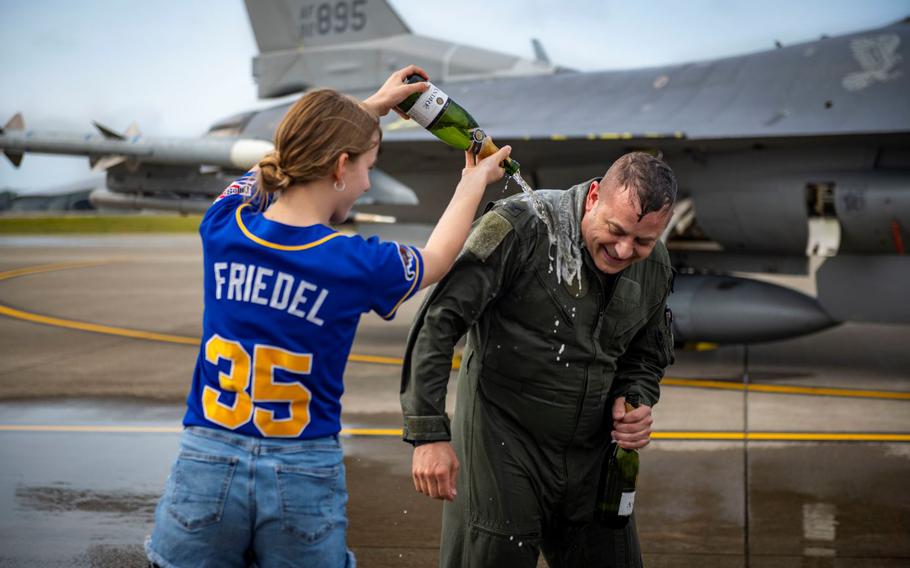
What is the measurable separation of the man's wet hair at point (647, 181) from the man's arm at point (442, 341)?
381 mm

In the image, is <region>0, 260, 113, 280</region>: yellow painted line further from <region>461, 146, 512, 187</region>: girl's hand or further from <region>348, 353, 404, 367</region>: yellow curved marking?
<region>461, 146, 512, 187</region>: girl's hand

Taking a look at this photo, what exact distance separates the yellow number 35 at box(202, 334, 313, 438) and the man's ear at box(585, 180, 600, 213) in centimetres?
110

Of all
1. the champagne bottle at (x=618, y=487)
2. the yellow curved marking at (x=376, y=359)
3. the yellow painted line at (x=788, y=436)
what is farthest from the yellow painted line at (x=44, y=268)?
the champagne bottle at (x=618, y=487)

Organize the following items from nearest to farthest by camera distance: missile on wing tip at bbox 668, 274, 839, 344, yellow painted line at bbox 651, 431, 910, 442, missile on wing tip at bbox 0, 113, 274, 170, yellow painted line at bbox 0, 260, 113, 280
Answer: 1. yellow painted line at bbox 651, 431, 910, 442
2. missile on wing tip at bbox 668, 274, 839, 344
3. missile on wing tip at bbox 0, 113, 274, 170
4. yellow painted line at bbox 0, 260, 113, 280

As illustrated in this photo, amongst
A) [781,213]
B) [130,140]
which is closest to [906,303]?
[781,213]

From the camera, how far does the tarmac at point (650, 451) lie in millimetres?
4934

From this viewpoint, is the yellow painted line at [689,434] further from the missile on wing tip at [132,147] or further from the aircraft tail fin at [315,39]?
the aircraft tail fin at [315,39]

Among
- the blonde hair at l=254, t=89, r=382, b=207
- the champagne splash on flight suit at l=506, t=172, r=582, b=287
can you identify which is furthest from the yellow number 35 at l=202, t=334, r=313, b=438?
the champagne splash on flight suit at l=506, t=172, r=582, b=287

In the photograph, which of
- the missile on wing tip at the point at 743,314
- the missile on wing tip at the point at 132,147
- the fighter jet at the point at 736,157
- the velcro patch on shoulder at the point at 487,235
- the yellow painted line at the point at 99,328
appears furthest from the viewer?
the missile on wing tip at the point at 132,147

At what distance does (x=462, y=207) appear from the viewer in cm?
254

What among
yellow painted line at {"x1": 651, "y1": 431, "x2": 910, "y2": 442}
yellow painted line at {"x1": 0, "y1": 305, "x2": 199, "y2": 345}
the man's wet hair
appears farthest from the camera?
yellow painted line at {"x1": 0, "y1": 305, "x2": 199, "y2": 345}

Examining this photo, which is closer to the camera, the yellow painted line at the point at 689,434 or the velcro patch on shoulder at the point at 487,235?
the velcro patch on shoulder at the point at 487,235

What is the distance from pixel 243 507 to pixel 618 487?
1.28m

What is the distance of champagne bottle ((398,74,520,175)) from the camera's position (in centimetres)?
280
